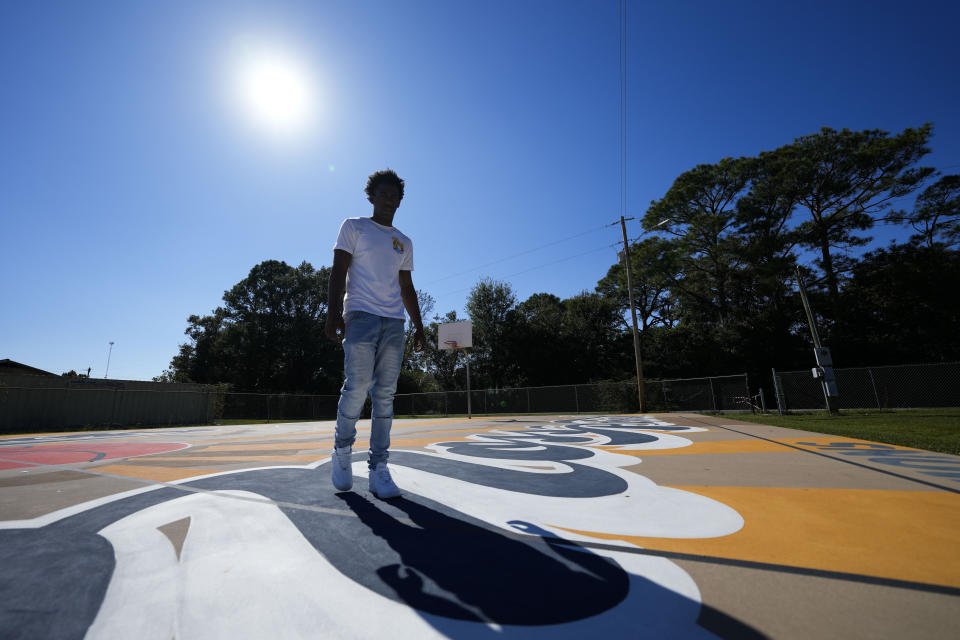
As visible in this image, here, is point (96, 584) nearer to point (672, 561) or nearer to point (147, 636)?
point (147, 636)

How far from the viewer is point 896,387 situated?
45.6ft

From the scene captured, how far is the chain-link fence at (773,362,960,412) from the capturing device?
13141 mm

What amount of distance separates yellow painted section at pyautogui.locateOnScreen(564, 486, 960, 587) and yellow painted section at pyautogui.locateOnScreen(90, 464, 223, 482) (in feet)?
8.05

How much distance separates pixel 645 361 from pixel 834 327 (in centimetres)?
947

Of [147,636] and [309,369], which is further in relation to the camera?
[309,369]

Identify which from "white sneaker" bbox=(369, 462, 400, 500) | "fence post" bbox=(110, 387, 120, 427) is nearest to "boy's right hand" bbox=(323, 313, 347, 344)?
"white sneaker" bbox=(369, 462, 400, 500)

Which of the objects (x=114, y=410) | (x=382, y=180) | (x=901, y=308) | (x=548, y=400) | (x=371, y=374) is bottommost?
(x=548, y=400)

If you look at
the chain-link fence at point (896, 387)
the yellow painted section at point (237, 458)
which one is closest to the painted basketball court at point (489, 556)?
the yellow painted section at point (237, 458)

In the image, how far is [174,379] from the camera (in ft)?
100

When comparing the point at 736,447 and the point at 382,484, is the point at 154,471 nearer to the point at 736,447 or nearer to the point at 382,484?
the point at 382,484

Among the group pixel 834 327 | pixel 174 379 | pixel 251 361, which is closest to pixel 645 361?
pixel 834 327

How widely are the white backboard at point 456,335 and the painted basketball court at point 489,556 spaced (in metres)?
15.5

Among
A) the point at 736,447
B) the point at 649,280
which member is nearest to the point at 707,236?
the point at 649,280

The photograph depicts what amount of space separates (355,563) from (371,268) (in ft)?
5.20
